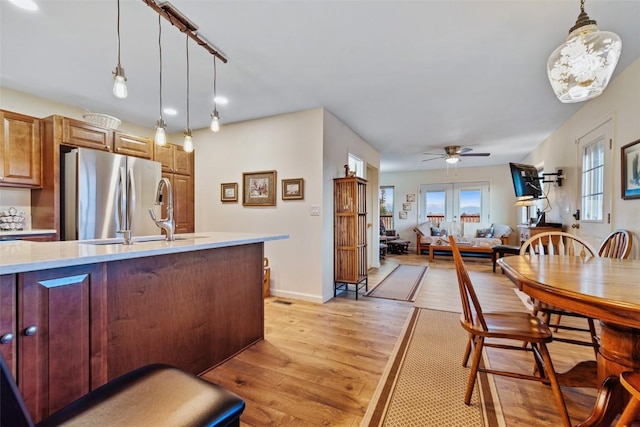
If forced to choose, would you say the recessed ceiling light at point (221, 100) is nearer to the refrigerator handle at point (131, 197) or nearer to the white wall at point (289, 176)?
the white wall at point (289, 176)

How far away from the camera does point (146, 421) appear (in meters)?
0.78

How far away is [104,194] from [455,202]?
8169 millimetres

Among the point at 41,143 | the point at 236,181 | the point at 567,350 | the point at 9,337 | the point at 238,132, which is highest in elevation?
the point at 238,132

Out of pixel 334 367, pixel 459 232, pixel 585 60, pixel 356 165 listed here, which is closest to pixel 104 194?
pixel 334 367

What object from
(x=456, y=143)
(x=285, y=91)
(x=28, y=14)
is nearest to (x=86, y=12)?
(x=28, y=14)

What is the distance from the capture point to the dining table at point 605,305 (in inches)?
39.1

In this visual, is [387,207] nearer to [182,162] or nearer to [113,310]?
[182,162]

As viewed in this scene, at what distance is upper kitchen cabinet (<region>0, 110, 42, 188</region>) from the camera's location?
2.72 metres

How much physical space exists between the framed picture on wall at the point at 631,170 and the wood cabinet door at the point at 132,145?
5.20 meters

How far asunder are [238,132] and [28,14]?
232cm

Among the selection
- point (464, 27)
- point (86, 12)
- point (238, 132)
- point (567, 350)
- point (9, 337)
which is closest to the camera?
point (9, 337)

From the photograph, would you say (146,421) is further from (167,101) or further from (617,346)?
(167,101)

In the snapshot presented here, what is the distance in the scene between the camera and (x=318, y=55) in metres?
2.39

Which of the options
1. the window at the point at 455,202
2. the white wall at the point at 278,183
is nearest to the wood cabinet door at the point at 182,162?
the white wall at the point at 278,183
